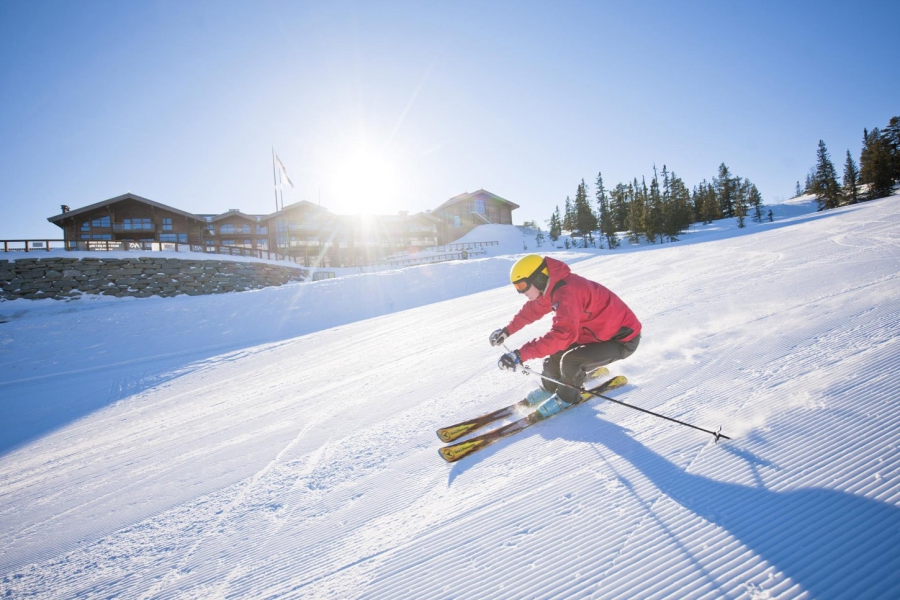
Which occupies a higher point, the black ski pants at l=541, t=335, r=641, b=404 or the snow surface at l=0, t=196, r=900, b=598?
the black ski pants at l=541, t=335, r=641, b=404

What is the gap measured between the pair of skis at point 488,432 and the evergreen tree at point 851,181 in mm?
67032

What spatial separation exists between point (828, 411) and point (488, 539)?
271cm

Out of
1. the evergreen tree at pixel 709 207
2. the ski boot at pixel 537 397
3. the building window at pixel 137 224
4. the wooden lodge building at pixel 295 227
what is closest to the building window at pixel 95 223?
the wooden lodge building at pixel 295 227

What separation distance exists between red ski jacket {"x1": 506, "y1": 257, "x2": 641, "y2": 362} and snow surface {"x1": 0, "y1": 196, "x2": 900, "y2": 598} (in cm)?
70

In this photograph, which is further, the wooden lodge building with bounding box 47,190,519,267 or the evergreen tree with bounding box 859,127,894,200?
the evergreen tree with bounding box 859,127,894,200

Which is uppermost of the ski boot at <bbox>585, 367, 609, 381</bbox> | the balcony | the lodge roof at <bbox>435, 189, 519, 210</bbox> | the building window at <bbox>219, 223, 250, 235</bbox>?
the lodge roof at <bbox>435, 189, 519, 210</bbox>

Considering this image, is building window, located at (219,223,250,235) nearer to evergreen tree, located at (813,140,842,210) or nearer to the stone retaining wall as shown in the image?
the stone retaining wall

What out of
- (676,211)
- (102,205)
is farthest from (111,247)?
(676,211)

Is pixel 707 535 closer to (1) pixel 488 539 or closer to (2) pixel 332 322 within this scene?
(1) pixel 488 539

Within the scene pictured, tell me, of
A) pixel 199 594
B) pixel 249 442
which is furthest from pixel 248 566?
pixel 249 442

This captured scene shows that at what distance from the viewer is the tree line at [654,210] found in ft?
141

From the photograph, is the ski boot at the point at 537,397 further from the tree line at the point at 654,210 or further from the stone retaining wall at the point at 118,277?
the tree line at the point at 654,210

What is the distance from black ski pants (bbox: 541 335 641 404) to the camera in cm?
332

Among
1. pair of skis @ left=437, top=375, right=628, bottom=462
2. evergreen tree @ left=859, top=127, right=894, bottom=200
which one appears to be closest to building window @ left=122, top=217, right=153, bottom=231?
pair of skis @ left=437, top=375, right=628, bottom=462
